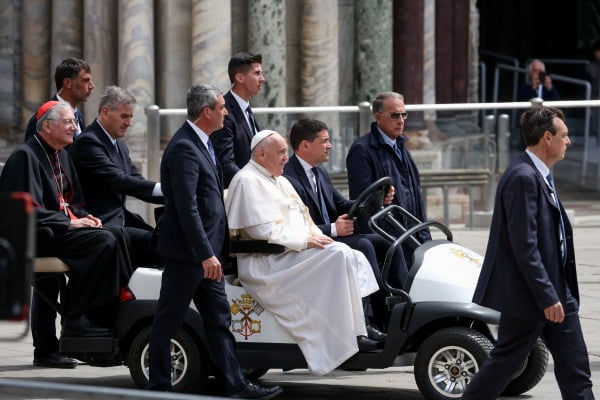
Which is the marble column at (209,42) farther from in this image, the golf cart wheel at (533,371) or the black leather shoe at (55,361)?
the golf cart wheel at (533,371)

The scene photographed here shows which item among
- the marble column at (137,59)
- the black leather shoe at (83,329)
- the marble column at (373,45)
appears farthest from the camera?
the marble column at (373,45)

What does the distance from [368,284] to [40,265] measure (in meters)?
1.67

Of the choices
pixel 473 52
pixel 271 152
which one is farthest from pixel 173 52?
pixel 271 152

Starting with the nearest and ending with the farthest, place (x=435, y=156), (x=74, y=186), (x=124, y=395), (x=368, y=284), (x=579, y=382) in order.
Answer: (x=124, y=395)
(x=579, y=382)
(x=368, y=284)
(x=74, y=186)
(x=435, y=156)

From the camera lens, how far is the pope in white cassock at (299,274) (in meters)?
8.14

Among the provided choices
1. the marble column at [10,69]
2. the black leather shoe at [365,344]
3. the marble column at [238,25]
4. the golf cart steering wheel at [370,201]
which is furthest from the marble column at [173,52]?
the black leather shoe at [365,344]

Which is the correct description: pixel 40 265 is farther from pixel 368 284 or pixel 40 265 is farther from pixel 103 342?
pixel 368 284

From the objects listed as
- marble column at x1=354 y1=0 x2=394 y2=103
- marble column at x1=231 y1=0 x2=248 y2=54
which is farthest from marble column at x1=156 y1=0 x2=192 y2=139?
marble column at x1=354 y1=0 x2=394 y2=103

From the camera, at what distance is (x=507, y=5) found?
2844cm

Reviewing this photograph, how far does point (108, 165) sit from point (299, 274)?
4.66 ft

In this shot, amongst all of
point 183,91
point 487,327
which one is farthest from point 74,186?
point 183,91

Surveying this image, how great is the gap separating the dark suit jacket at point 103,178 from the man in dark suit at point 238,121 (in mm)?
414

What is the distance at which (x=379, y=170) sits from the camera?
30.0 ft

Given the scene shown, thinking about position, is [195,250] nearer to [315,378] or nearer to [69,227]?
[69,227]
